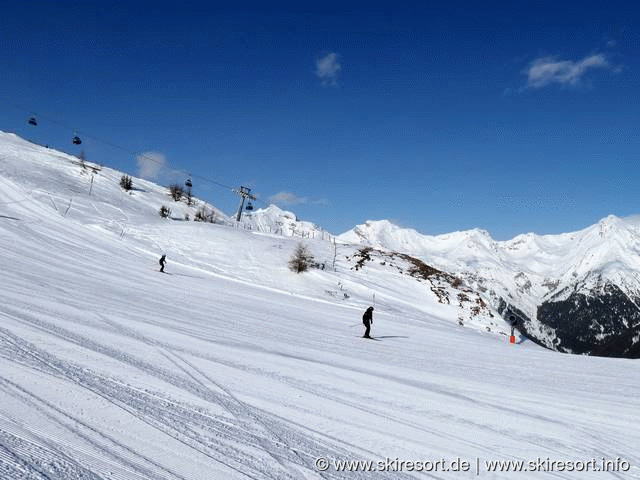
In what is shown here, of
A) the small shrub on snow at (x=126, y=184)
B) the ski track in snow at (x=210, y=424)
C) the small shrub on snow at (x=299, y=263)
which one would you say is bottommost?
the ski track in snow at (x=210, y=424)

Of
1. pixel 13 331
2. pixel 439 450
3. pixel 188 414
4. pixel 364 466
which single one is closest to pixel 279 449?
pixel 364 466

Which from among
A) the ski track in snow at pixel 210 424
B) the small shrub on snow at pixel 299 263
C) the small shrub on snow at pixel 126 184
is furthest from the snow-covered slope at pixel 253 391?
the small shrub on snow at pixel 126 184

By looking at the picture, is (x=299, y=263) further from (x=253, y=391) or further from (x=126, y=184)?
(x=126, y=184)

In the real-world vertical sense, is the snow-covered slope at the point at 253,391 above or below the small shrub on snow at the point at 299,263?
below

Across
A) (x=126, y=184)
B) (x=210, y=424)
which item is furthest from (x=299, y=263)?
(x=126, y=184)

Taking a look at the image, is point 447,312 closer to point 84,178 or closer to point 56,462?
point 56,462

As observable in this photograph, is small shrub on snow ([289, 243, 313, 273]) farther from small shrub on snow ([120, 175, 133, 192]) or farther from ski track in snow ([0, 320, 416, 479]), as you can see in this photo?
small shrub on snow ([120, 175, 133, 192])

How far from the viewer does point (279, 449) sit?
6242 mm

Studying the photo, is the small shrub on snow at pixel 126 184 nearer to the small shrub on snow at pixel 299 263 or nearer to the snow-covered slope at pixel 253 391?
the small shrub on snow at pixel 299 263

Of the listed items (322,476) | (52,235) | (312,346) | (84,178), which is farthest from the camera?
(84,178)

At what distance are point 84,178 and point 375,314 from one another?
4426 centimetres

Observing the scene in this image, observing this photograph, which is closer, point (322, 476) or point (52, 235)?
point (322, 476)

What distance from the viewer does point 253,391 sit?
8688 mm

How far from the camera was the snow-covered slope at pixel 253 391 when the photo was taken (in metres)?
5.69
